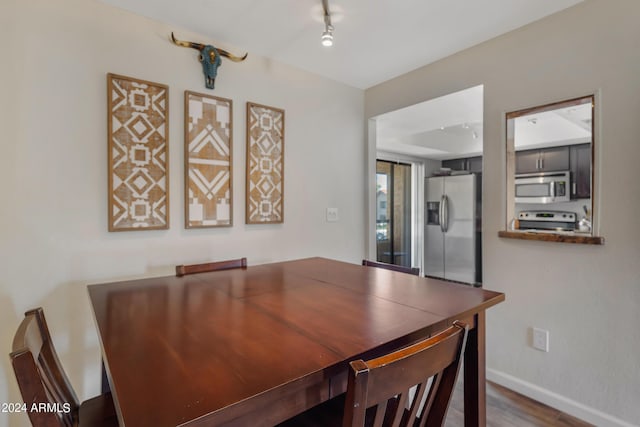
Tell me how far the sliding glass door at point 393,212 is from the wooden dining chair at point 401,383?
12.3 ft

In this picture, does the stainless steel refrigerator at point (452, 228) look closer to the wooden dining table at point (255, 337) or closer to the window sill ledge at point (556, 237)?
the window sill ledge at point (556, 237)

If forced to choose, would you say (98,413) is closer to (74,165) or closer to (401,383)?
(401,383)

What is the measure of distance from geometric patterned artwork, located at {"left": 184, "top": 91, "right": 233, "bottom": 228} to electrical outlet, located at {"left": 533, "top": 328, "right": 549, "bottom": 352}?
212 cm

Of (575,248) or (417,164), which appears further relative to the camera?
(417,164)

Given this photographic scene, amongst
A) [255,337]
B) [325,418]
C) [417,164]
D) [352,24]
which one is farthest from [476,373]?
[417,164]

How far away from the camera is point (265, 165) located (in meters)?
2.46

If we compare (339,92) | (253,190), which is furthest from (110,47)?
(339,92)

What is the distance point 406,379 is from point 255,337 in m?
0.41

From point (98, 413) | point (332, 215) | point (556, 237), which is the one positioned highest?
point (332, 215)

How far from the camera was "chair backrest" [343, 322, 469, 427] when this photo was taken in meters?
0.65

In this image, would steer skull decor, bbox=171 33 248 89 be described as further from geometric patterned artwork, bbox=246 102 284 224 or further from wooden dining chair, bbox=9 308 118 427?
wooden dining chair, bbox=9 308 118 427

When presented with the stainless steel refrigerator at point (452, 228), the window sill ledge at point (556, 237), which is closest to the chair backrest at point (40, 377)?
the window sill ledge at point (556, 237)

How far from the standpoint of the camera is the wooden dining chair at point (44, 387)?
684mm

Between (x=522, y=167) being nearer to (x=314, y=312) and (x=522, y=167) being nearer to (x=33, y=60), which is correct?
(x=314, y=312)
